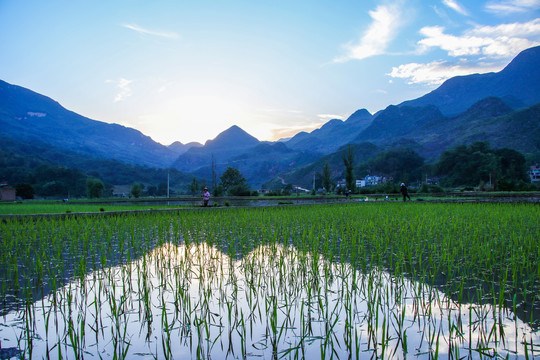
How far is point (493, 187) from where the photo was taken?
3328 cm

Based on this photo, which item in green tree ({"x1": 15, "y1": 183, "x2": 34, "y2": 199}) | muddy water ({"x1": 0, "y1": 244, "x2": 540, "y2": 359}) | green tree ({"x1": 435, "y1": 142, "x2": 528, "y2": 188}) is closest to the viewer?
muddy water ({"x1": 0, "y1": 244, "x2": 540, "y2": 359})

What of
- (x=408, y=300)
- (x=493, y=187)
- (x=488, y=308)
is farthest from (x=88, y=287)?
(x=493, y=187)

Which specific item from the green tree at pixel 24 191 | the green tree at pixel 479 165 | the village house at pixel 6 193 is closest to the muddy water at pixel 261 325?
the village house at pixel 6 193

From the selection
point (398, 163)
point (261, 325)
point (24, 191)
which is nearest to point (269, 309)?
point (261, 325)

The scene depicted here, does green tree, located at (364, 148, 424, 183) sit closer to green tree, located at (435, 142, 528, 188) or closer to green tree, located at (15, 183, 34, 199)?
green tree, located at (435, 142, 528, 188)

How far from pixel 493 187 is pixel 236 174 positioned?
112 ft

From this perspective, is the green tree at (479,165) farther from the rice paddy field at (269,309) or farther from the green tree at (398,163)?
the rice paddy field at (269,309)

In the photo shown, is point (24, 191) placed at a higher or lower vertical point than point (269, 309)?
higher

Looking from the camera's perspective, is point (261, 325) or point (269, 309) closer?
point (261, 325)

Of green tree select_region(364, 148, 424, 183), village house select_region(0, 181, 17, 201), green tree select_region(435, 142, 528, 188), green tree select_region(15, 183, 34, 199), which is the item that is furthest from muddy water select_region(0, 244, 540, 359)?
green tree select_region(364, 148, 424, 183)

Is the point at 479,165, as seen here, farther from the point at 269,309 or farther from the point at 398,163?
the point at 269,309

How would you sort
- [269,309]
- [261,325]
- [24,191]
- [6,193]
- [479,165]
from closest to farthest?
1. [261,325]
2. [269,309]
3. [6,193]
4. [24,191]
5. [479,165]

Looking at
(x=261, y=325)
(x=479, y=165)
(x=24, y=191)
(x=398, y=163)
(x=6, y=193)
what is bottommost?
(x=261, y=325)

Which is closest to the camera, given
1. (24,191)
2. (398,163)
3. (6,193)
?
(6,193)
